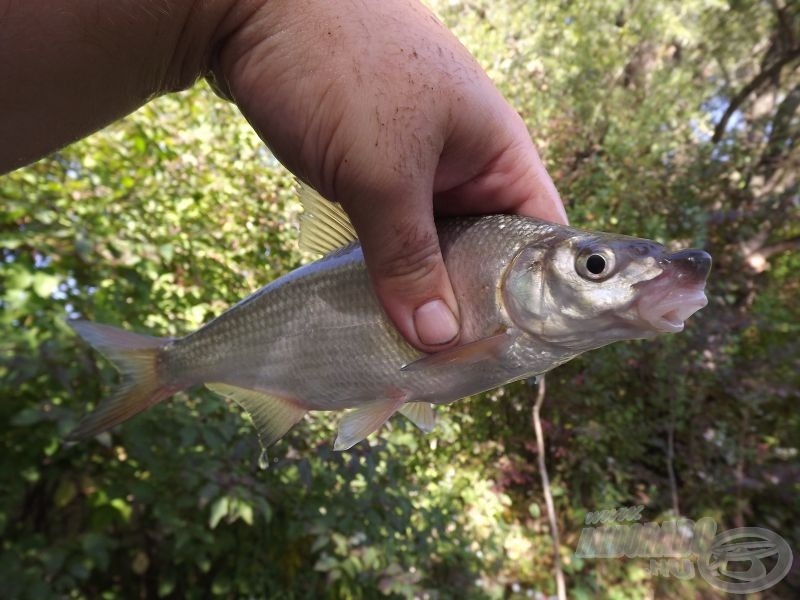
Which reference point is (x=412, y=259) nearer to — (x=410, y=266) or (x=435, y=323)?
(x=410, y=266)

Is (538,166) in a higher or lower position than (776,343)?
higher

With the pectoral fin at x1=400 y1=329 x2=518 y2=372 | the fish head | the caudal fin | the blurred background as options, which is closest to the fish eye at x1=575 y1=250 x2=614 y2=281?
the fish head

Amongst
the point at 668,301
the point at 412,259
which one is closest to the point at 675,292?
the point at 668,301

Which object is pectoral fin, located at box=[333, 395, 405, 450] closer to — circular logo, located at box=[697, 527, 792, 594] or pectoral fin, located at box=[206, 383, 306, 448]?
pectoral fin, located at box=[206, 383, 306, 448]

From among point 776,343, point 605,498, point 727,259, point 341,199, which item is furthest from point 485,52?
point 341,199

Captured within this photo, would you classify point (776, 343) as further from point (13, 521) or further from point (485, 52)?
point (13, 521)

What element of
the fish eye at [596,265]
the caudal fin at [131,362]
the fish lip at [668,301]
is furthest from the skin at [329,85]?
the caudal fin at [131,362]
